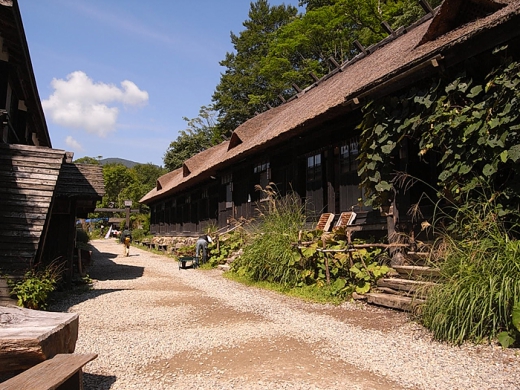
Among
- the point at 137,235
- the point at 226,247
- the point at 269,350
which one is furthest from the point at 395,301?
the point at 137,235

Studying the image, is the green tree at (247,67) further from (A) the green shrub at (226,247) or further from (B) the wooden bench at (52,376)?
(B) the wooden bench at (52,376)

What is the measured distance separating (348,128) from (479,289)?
5.60m

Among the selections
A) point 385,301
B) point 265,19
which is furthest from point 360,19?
point 385,301

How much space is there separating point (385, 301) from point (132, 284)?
6.54 meters

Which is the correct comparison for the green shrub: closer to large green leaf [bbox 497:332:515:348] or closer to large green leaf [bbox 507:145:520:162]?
large green leaf [bbox 507:145:520:162]

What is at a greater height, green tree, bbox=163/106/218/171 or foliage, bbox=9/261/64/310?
green tree, bbox=163/106/218/171

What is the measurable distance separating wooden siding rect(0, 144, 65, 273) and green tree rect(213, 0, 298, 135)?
27183 millimetres

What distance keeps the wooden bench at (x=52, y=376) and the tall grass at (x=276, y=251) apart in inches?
216

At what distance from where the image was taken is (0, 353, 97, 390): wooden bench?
2.52 meters

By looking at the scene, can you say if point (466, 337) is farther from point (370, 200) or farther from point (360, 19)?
point (360, 19)

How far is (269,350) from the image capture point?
456cm

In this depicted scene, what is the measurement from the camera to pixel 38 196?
24.2 ft

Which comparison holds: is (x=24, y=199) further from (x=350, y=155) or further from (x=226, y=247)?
(x=226, y=247)

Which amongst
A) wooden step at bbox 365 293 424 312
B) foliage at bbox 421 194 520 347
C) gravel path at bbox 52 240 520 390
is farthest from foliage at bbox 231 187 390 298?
foliage at bbox 421 194 520 347
